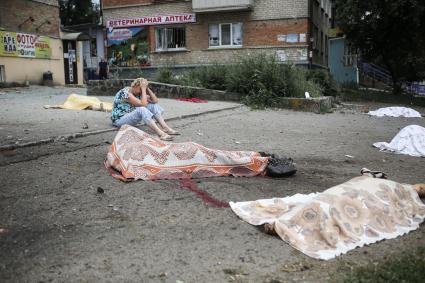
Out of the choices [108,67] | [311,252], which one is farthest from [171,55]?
[311,252]

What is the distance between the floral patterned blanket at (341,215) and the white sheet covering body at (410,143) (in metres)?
2.97

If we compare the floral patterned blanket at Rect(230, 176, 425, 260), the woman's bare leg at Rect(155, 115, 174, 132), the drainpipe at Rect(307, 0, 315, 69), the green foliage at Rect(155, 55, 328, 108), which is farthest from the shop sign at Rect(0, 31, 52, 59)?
the floral patterned blanket at Rect(230, 176, 425, 260)

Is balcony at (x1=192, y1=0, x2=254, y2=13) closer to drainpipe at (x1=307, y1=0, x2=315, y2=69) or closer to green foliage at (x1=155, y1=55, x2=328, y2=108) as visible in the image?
drainpipe at (x1=307, y1=0, x2=315, y2=69)

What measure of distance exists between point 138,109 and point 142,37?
1892cm

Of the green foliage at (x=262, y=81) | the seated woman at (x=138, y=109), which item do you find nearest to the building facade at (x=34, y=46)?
the green foliage at (x=262, y=81)

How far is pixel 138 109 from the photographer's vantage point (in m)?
7.21

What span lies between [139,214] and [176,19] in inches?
858

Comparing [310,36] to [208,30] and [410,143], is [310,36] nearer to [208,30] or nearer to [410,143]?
[208,30]

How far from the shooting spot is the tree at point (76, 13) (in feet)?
165

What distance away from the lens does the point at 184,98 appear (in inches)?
540

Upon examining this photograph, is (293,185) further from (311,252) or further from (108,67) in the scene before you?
(108,67)

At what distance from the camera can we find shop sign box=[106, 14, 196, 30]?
23.7 m

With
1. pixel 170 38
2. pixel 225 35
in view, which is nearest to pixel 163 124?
pixel 225 35

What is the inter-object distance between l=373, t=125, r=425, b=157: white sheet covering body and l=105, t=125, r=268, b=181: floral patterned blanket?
2869mm
